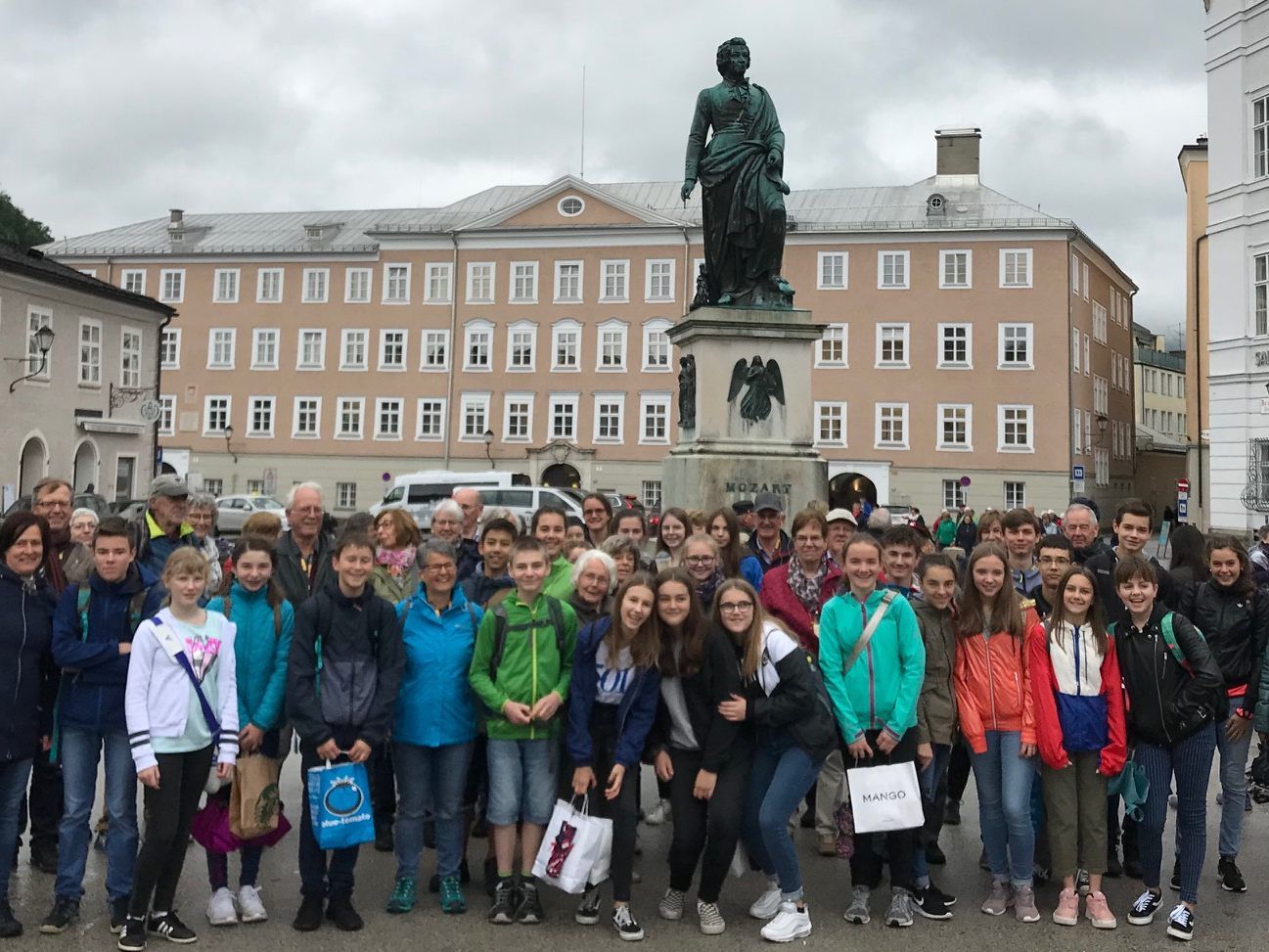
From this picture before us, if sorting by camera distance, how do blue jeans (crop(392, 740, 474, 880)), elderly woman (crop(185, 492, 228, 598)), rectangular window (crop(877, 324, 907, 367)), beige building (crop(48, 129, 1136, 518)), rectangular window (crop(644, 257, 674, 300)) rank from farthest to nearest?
1. rectangular window (crop(644, 257, 674, 300))
2. rectangular window (crop(877, 324, 907, 367))
3. beige building (crop(48, 129, 1136, 518))
4. elderly woman (crop(185, 492, 228, 598))
5. blue jeans (crop(392, 740, 474, 880))

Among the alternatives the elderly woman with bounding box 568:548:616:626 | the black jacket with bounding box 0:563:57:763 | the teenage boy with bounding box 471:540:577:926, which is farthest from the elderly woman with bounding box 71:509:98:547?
the elderly woman with bounding box 568:548:616:626

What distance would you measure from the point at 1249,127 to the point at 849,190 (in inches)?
908

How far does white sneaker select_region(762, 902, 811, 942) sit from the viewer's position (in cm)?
467

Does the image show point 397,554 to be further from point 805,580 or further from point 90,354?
point 90,354

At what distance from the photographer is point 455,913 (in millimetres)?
4930

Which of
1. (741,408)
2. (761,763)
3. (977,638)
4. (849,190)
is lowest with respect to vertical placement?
(761,763)

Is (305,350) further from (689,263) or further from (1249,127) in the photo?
(1249,127)

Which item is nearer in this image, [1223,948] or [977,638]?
[1223,948]

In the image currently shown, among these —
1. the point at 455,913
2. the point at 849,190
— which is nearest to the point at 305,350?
the point at 849,190

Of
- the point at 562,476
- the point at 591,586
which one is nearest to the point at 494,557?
the point at 591,586

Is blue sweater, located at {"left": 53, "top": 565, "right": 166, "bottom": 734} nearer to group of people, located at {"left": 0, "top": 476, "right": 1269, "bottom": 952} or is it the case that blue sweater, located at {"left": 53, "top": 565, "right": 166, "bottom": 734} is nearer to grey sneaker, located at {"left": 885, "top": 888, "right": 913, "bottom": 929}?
group of people, located at {"left": 0, "top": 476, "right": 1269, "bottom": 952}

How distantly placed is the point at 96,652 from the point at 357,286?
45675mm

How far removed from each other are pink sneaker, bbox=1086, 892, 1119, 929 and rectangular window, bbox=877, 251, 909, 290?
41.5m

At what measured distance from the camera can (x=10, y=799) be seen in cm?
482
